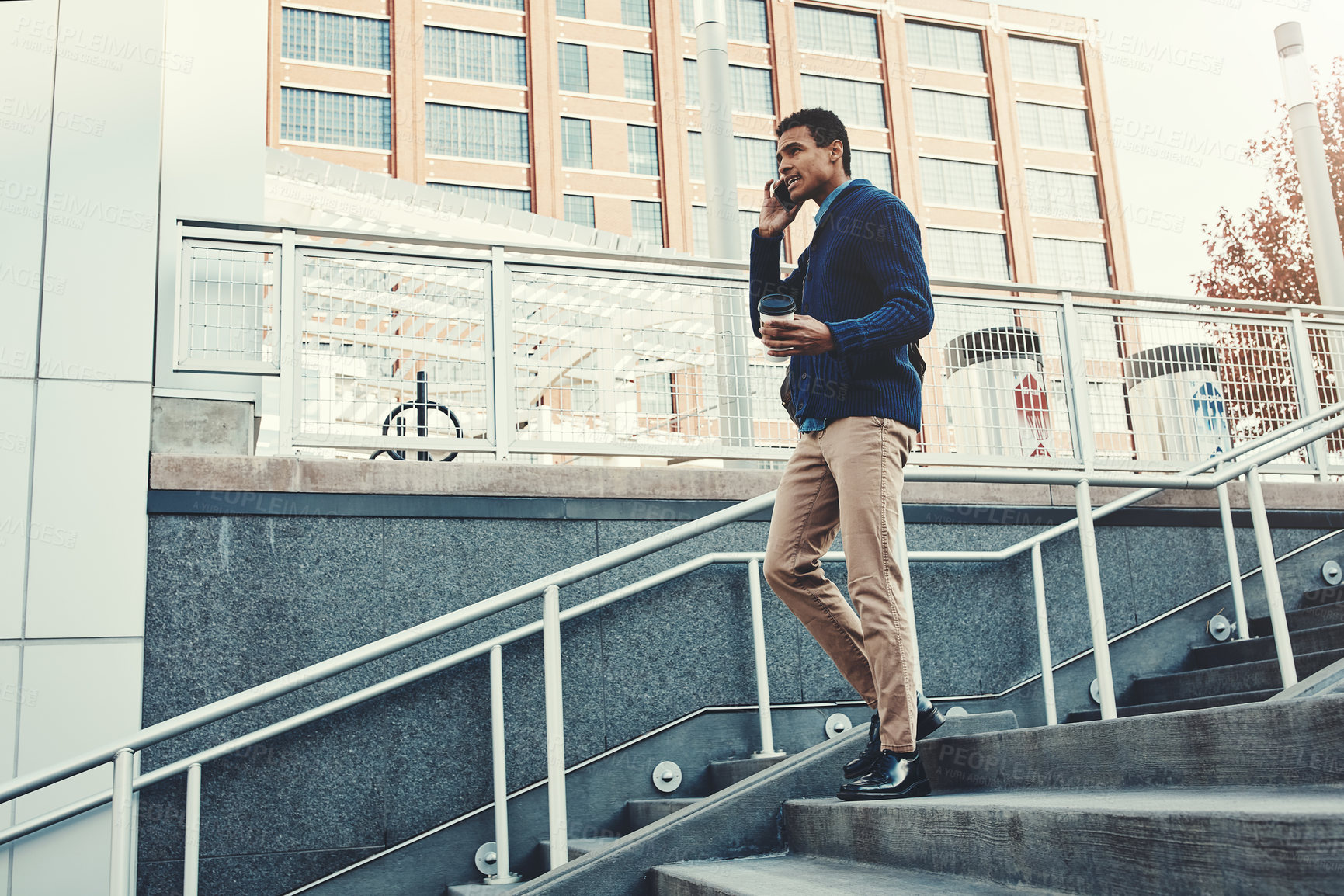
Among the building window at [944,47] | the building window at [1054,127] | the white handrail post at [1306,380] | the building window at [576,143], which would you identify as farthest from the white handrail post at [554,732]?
the building window at [1054,127]

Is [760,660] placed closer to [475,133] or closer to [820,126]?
[820,126]

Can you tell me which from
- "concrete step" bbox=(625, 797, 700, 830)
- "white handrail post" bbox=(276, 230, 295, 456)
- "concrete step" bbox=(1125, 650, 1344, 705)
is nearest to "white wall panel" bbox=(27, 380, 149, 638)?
"white handrail post" bbox=(276, 230, 295, 456)

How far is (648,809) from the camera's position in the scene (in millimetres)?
4316

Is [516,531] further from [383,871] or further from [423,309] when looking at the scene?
[383,871]

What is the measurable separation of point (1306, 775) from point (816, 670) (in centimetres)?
300

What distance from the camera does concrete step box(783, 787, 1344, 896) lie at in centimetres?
166

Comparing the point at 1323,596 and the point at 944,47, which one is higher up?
the point at 944,47

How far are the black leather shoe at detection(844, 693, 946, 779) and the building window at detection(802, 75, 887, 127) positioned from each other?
41544mm

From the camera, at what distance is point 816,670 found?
5.01 m

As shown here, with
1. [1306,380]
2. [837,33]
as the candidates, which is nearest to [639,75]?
[837,33]

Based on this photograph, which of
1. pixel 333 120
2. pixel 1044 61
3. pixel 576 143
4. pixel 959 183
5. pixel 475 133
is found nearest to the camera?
pixel 333 120

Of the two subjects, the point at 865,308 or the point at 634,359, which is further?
the point at 634,359

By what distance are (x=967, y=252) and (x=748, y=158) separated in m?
9.22

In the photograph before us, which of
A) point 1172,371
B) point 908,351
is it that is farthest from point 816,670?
point 1172,371
